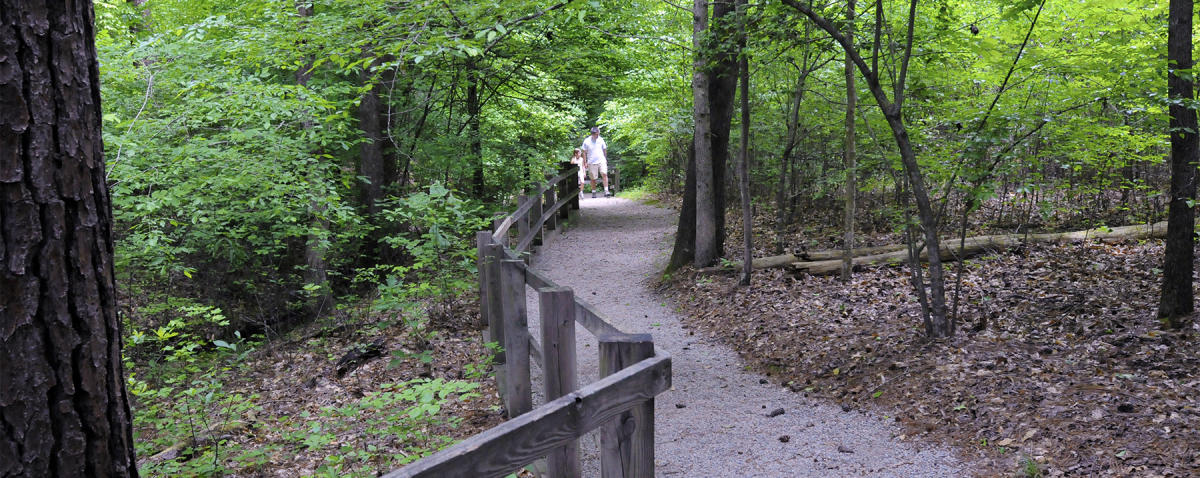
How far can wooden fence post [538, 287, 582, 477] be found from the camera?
12.8 ft

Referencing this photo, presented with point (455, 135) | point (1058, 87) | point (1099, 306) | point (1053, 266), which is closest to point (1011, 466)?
point (1099, 306)

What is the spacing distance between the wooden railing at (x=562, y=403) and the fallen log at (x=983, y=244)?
5.96 m

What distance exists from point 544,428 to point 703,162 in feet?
28.4

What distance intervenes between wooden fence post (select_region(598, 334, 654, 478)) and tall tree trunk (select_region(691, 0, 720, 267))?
7.55 m

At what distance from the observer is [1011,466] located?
4.48 metres

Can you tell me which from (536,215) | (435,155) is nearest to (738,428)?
(435,155)

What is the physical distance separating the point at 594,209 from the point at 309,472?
16065 mm

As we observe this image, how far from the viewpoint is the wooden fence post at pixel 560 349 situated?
391 centimetres

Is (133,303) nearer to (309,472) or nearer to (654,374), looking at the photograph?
(309,472)

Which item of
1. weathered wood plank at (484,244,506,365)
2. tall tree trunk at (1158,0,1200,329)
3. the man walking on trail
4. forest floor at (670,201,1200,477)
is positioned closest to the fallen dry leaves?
forest floor at (670,201,1200,477)

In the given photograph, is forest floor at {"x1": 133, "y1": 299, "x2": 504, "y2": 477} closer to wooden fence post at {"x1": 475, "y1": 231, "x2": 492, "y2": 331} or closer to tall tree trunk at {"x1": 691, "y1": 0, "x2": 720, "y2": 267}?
wooden fence post at {"x1": 475, "y1": 231, "x2": 492, "y2": 331}

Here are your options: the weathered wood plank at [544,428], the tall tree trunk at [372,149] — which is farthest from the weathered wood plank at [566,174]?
the weathered wood plank at [544,428]

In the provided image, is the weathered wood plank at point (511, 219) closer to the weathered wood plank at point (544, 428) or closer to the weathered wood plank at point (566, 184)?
the weathered wood plank at point (566, 184)

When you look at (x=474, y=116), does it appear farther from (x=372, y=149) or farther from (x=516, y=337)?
(x=516, y=337)
